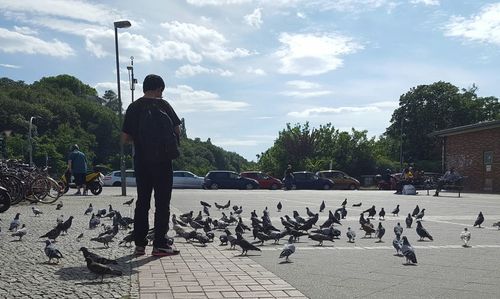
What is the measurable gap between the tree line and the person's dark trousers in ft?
156

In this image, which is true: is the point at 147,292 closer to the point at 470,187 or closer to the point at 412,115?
the point at 470,187

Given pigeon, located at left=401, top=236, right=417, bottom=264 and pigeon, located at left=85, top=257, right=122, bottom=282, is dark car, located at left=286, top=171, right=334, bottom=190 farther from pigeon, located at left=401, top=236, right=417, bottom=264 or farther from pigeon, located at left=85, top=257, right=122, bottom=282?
pigeon, located at left=85, top=257, right=122, bottom=282

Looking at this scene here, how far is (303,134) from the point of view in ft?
204

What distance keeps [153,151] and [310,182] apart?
1393 inches

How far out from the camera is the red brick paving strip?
4773 millimetres

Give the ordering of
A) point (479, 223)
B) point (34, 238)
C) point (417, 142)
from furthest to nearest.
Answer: point (417, 142) → point (479, 223) → point (34, 238)

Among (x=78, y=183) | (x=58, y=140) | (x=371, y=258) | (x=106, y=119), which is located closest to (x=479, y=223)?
(x=371, y=258)

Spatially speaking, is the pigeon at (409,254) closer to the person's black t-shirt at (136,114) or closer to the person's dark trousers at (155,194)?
the person's dark trousers at (155,194)

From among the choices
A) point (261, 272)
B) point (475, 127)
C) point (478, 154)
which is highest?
point (475, 127)

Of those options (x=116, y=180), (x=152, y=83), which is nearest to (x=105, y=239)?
(x=152, y=83)

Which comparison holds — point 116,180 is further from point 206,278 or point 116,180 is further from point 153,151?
point 206,278

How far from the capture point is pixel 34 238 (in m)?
8.53

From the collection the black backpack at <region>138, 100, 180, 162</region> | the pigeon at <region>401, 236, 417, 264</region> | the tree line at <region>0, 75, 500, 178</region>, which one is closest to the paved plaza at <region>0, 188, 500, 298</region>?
the pigeon at <region>401, 236, 417, 264</region>

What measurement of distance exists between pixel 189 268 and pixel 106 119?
76766mm
